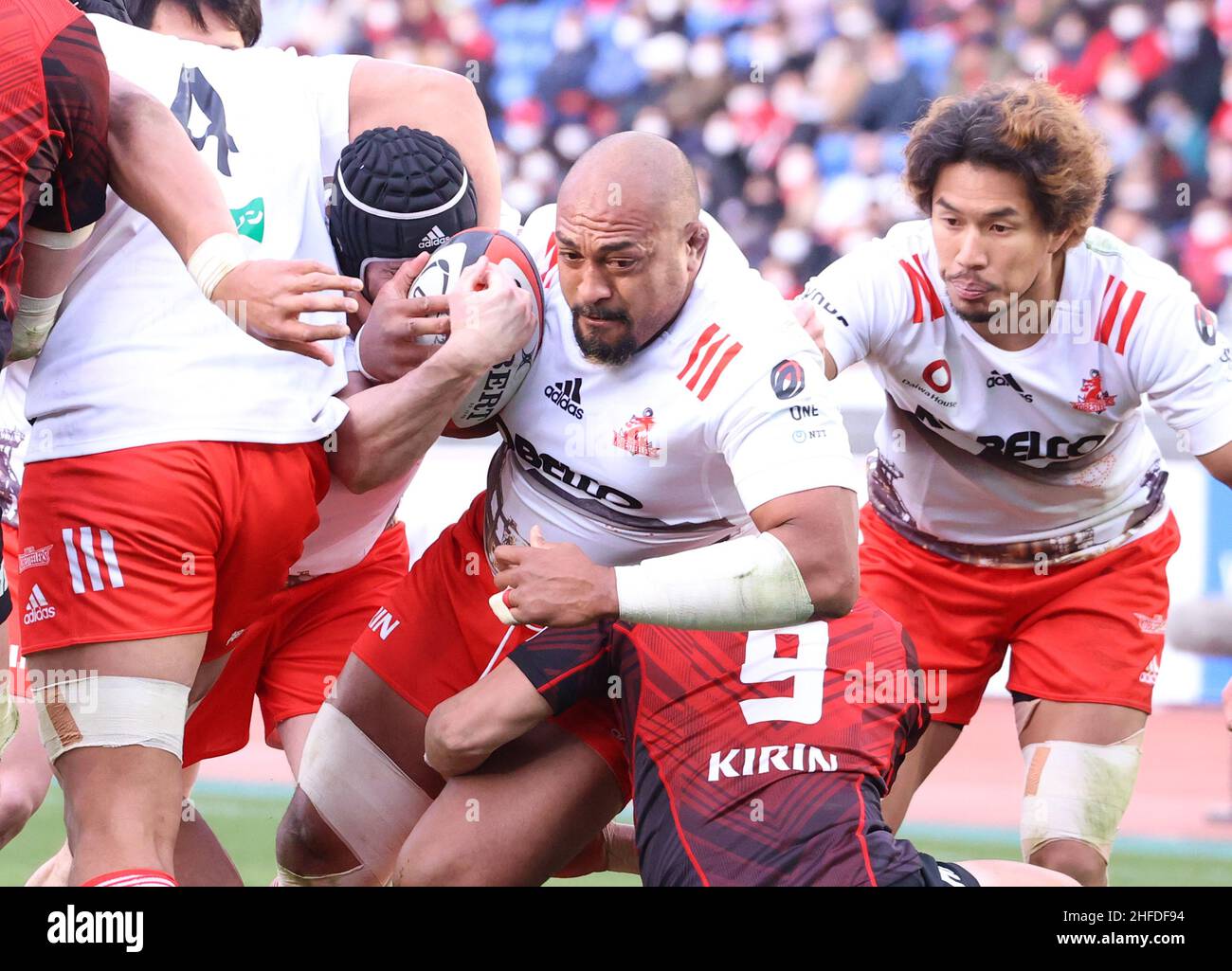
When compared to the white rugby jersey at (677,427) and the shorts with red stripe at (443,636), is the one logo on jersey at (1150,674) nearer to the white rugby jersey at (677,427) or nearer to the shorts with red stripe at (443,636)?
the white rugby jersey at (677,427)

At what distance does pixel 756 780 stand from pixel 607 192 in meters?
1.35

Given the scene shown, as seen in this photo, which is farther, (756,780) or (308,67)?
(308,67)

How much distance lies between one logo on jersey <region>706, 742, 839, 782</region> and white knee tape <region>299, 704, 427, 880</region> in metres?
0.94

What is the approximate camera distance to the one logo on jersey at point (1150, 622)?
4531 mm

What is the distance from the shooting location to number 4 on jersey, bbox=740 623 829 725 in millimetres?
3549

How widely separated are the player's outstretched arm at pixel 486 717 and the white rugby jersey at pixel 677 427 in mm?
397

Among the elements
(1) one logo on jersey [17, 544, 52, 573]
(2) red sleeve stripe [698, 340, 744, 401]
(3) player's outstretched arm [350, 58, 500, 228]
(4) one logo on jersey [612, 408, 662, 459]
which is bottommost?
(1) one logo on jersey [17, 544, 52, 573]

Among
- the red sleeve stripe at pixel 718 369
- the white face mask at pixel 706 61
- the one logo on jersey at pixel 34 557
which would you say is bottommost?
the one logo on jersey at pixel 34 557

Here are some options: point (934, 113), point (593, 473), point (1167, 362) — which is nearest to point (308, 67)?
point (593, 473)

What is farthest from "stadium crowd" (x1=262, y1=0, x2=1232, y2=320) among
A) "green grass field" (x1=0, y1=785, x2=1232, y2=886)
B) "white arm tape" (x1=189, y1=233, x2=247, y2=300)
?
"white arm tape" (x1=189, y1=233, x2=247, y2=300)

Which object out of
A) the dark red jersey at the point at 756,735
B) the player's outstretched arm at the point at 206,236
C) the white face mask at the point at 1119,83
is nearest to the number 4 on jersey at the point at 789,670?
the dark red jersey at the point at 756,735

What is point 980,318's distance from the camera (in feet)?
14.1

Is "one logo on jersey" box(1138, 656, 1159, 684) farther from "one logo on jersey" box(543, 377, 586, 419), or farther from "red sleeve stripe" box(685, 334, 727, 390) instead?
"one logo on jersey" box(543, 377, 586, 419)
